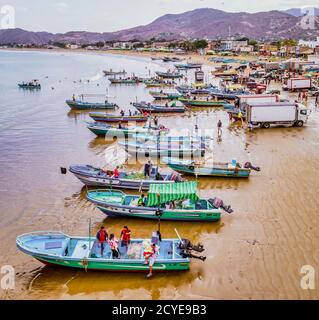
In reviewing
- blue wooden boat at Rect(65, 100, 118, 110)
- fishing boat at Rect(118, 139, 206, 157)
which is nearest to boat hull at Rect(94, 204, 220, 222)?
fishing boat at Rect(118, 139, 206, 157)

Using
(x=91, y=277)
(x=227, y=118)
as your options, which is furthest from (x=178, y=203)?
(x=227, y=118)

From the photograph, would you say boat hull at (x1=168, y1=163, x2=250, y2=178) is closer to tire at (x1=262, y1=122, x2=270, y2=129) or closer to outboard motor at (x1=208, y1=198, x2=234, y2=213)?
outboard motor at (x1=208, y1=198, x2=234, y2=213)

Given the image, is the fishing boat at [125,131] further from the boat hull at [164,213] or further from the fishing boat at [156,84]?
the fishing boat at [156,84]

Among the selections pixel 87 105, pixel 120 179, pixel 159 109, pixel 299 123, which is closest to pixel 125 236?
pixel 120 179

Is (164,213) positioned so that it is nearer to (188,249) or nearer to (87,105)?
(188,249)

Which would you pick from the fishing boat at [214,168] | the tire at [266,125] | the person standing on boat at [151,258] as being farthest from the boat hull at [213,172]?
the tire at [266,125]

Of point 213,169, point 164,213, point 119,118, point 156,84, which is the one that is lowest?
point 164,213
